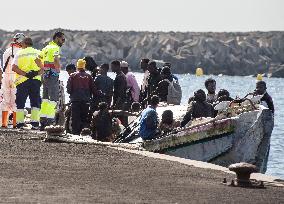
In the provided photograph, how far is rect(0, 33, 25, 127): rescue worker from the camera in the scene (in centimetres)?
2025

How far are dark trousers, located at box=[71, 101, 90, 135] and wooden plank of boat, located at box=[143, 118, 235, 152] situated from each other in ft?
10.1

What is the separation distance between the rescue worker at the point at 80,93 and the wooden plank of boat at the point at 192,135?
9.60 ft

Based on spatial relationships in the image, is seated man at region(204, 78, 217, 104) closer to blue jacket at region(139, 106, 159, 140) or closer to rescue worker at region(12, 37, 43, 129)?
blue jacket at region(139, 106, 159, 140)

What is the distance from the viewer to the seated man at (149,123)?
712 inches

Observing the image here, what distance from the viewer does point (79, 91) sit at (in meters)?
20.5

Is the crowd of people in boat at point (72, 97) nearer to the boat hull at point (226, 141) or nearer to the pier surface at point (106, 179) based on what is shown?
the boat hull at point (226, 141)

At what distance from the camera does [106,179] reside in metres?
12.1

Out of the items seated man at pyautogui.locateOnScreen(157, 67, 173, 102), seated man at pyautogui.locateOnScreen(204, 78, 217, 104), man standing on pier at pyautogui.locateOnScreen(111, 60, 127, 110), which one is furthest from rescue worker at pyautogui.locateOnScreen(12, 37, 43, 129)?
seated man at pyautogui.locateOnScreen(157, 67, 173, 102)

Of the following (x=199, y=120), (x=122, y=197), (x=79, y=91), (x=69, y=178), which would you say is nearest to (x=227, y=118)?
(x=199, y=120)

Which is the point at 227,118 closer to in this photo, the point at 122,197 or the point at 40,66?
the point at 40,66

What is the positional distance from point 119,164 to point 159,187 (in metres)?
2.53

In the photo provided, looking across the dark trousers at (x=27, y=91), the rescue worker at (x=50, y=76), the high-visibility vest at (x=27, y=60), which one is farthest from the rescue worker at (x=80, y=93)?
the high-visibility vest at (x=27, y=60)

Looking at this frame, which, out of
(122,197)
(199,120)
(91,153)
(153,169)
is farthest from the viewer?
(199,120)

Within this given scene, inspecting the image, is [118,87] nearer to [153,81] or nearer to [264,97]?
[153,81]
